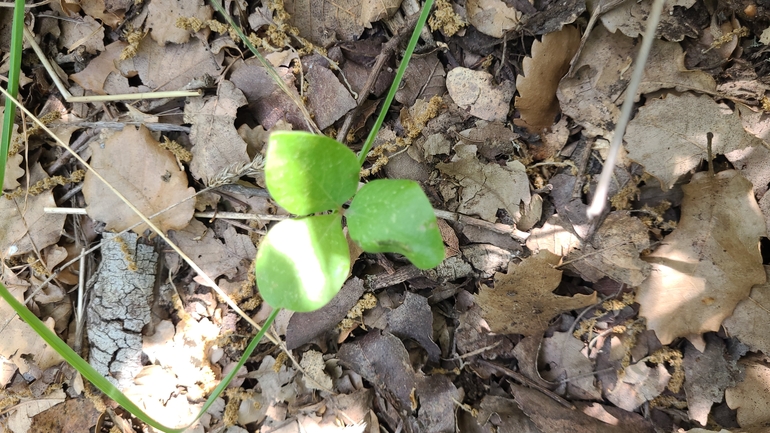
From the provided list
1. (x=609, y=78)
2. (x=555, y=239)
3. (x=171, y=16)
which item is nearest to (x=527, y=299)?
(x=555, y=239)

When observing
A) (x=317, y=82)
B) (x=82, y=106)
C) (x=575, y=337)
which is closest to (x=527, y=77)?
(x=317, y=82)

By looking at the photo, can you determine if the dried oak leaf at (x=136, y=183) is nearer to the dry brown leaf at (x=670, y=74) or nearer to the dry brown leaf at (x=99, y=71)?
the dry brown leaf at (x=99, y=71)

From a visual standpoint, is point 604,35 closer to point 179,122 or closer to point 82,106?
point 179,122

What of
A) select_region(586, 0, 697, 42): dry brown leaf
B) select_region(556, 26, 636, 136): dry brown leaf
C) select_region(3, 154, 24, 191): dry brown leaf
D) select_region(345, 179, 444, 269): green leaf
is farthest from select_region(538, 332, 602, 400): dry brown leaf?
select_region(3, 154, 24, 191): dry brown leaf

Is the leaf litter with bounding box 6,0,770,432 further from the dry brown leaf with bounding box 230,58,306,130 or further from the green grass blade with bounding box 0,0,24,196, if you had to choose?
the green grass blade with bounding box 0,0,24,196

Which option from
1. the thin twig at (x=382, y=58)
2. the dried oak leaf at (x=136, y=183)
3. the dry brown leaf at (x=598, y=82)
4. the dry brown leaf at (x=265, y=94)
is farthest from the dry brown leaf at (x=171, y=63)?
the dry brown leaf at (x=598, y=82)
